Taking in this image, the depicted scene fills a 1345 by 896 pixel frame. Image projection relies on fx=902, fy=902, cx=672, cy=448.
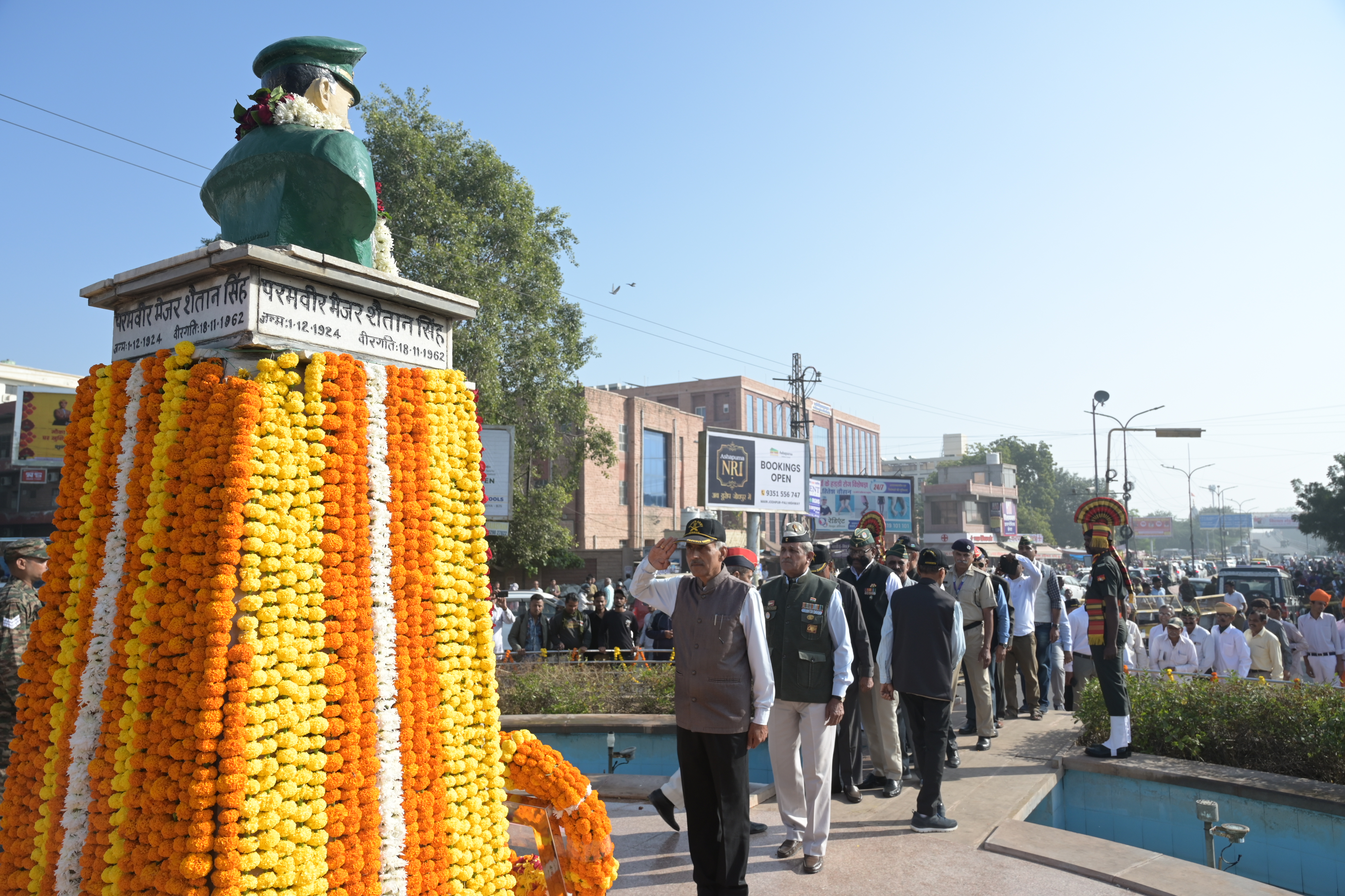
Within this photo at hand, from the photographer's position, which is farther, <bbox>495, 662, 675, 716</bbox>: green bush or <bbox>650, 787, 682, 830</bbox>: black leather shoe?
<bbox>495, 662, 675, 716</bbox>: green bush

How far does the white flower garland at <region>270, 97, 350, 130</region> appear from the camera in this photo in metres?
4.12

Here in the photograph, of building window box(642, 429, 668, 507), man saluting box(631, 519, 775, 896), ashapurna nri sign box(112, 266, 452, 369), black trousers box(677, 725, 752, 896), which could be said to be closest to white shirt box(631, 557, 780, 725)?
man saluting box(631, 519, 775, 896)

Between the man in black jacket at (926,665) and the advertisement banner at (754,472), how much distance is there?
10.8 meters

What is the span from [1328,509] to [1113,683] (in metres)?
44.3

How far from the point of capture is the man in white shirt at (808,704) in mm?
5281

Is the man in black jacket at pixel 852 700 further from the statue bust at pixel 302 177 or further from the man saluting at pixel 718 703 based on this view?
the statue bust at pixel 302 177

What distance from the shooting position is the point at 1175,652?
10.3m

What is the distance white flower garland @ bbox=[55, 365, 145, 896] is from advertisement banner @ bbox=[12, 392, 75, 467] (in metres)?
29.4

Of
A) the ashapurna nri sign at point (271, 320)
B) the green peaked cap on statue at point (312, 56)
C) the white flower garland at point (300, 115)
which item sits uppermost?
the green peaked cap on statue at point (312, 56)

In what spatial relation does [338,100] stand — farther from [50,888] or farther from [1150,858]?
[1150,858]

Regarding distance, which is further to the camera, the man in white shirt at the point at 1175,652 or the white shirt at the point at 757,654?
the man in white shirt at the point at 1175,652

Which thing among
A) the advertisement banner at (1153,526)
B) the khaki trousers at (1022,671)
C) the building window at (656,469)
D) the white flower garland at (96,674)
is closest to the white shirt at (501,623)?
the khaki trousers at (1022,671)

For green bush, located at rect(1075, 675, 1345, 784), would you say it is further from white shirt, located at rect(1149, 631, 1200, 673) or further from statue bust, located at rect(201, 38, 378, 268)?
statue bust, located at rect(201, 38, 378, 268)

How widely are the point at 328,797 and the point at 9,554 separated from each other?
326 centimetres
